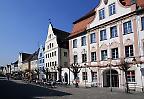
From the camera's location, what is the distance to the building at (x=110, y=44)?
105 ft

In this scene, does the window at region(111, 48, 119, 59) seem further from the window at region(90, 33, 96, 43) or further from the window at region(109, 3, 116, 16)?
the window at region(109, 3, 116, 16)

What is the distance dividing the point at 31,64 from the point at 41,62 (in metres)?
21.0

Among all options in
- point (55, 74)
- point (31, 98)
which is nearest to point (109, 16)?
point (31, 98)

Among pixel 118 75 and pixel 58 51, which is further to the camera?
pixel 58 51

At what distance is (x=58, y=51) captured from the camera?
201 ft

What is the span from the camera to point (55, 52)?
207 feet

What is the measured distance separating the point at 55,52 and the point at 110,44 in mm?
28285

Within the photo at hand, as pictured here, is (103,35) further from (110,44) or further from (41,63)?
(41,63)

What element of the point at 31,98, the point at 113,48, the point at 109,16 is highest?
the point at 109,16

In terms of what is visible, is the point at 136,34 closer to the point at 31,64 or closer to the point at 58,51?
the point at 58,51

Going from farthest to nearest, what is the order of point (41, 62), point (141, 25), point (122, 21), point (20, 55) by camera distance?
point (20, 55) → point (41, 62) → point (122, 21) → point (141, 25)

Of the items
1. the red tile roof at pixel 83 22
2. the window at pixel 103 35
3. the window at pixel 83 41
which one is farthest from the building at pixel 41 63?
the window at pixel 103 35

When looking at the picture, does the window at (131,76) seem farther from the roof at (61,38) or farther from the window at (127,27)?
the roof at (61,38)

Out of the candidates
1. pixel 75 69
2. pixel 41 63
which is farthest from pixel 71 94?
pixel 41 63
